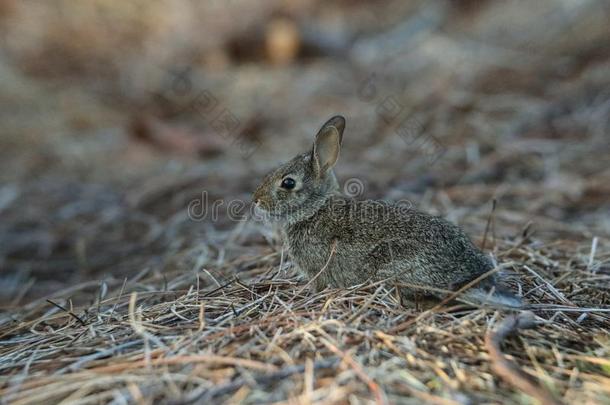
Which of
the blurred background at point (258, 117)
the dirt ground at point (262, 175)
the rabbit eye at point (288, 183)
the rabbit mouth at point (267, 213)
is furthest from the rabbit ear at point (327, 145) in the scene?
the blurred background at point (258, 117)

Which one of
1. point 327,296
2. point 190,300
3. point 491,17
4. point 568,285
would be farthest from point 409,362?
point 491,17

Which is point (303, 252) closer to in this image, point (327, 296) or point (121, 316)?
point (327, 296)

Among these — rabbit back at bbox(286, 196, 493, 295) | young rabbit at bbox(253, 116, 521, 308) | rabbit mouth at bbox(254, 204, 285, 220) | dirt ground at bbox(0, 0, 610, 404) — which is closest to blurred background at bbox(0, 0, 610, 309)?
dirt ground at bbox(0, 0, 610, 404)

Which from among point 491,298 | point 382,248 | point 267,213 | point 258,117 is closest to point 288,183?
point 267,213

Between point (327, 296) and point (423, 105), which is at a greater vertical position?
point (423, 105)

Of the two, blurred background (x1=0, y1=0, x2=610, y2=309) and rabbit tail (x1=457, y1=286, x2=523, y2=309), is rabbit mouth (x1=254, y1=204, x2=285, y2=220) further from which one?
rabbit tail (x1=457, y1=286, x2=523, y2=309)

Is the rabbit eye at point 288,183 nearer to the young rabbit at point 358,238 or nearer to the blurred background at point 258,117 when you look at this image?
the young rabbit at point 358,238

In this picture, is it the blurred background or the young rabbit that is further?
the blurred background
